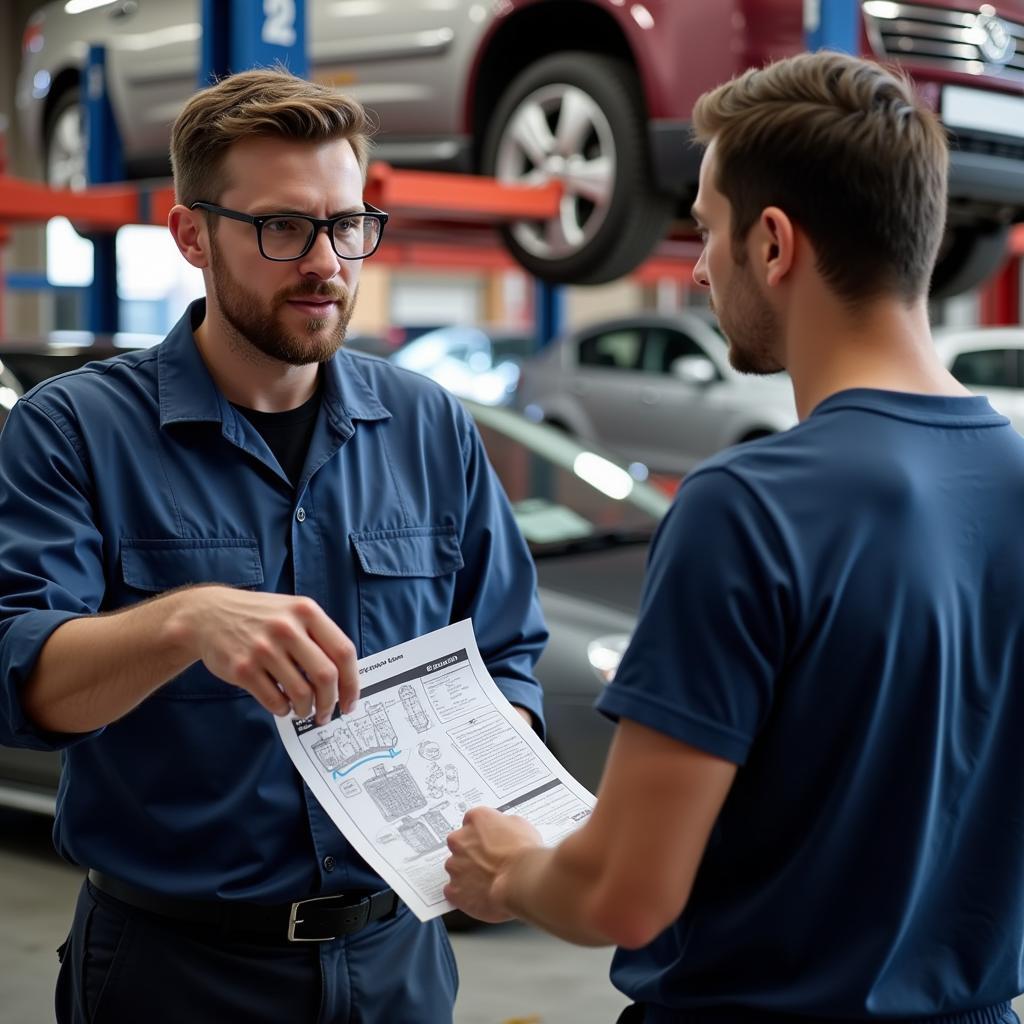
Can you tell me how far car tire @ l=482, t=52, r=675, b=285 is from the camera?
485cm

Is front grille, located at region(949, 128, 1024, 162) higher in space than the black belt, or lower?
higher

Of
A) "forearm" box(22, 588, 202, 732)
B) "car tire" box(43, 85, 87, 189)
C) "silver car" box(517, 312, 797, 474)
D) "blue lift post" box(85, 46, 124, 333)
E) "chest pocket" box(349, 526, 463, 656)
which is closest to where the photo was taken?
"forearm" box(22, 588, 202, 732)

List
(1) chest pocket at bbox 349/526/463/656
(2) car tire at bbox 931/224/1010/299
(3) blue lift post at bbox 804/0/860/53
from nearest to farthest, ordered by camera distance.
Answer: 1. (1) chest pocket at bbox 349/526/463/656
2. (3) blue lift post at bbox 804/0/860/53
3. (2) car tire at bbox 931/224/1010/299

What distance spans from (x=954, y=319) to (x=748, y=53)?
14.4 meters

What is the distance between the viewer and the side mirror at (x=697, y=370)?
9109 millimetres

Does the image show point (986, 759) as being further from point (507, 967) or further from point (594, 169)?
point (594, 169)

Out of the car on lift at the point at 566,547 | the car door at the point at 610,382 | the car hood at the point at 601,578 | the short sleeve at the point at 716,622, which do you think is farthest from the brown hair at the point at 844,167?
the car door at the point at 610,382

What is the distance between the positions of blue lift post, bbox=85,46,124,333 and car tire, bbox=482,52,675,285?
2045mm

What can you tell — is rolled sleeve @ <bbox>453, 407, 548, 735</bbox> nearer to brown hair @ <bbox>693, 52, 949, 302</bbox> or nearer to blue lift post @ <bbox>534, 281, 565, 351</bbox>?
brown hair @ <bbox>693, 52, 949, 302</bbox>

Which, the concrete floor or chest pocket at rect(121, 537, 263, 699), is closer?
chest pocket at rect(121, 537, 263, 699)

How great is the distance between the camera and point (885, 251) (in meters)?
1.16

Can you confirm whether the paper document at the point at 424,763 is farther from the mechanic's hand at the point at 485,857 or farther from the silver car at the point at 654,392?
the silver car at the point at 654,392

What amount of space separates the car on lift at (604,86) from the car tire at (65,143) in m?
1.93

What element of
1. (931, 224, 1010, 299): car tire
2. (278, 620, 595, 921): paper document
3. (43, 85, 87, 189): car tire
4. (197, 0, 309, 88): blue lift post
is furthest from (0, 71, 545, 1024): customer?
(43, 85, 87, 189): car tire
